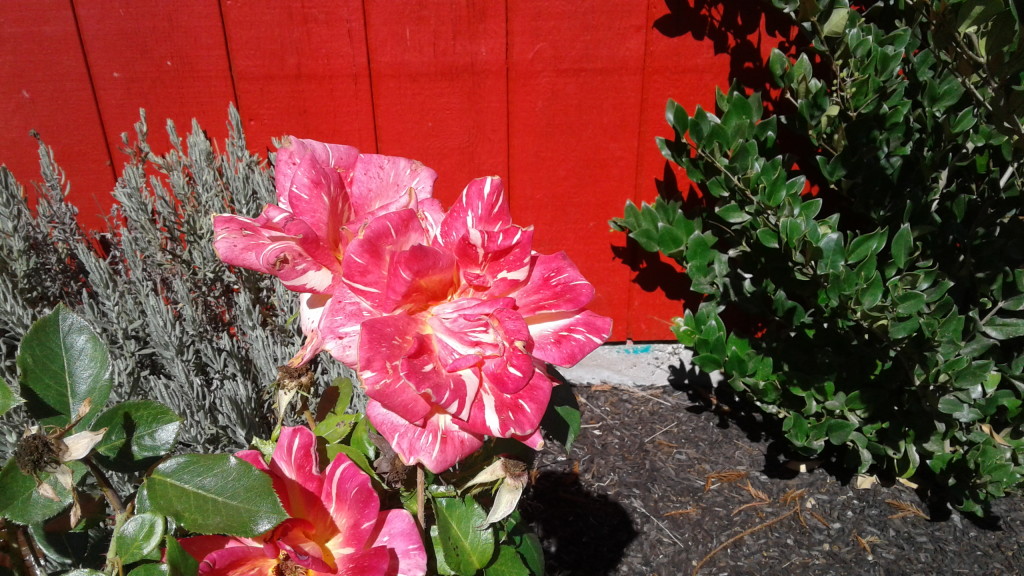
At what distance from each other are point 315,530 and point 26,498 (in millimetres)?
240

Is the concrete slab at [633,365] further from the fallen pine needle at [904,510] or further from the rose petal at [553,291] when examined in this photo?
the rose petal at [553,291]

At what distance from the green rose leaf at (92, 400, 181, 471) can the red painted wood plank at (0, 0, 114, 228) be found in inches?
71.1

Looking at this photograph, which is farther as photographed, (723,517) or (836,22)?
(723,517)

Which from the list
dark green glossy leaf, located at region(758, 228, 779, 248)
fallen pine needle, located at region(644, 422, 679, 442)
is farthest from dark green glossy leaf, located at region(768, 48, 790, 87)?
fallen pine needle, located at region(644, 422, 679, 442)

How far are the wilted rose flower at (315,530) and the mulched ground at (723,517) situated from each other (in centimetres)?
137

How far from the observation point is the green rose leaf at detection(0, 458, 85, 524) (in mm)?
527

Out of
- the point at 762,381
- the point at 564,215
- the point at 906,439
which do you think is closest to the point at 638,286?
the point at 564,215

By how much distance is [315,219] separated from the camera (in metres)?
0.61

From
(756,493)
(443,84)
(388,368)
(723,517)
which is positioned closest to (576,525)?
→ (723,517)

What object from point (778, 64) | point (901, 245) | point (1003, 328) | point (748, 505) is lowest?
point (748, 505)

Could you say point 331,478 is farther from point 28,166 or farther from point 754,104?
point 28,166

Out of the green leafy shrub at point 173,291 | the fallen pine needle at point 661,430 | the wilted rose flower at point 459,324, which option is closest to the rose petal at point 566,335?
the wilted rose flower at point 459,324

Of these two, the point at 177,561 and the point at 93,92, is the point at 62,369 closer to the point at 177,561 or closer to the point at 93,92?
the point at 177,561

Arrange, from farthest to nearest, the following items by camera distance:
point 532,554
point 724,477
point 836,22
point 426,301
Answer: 1. point 724,477
2. point 836,22
3. point 532,554
4. point 426,301
